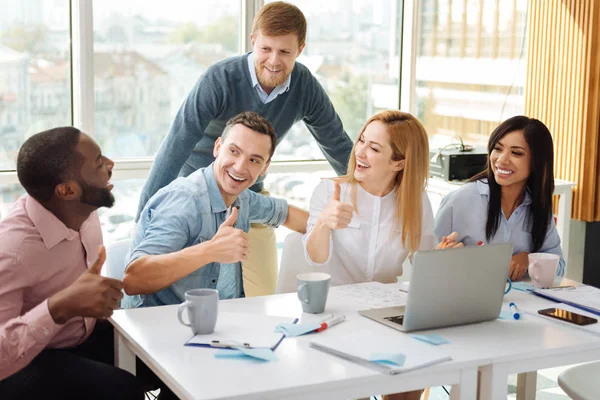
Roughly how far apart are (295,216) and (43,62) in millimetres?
1679

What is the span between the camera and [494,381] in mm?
1796

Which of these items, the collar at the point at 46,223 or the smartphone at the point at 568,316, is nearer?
the collar at the point at 46,223

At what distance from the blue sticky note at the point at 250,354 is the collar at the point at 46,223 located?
524mm

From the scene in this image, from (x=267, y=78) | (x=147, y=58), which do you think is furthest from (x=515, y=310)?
(x=147, y=58)

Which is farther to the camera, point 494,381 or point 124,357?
point 124,357

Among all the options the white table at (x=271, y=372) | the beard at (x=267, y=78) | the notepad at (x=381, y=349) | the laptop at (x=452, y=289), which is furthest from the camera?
the beard at (x=267, y=78)

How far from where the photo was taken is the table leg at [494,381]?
1.80 metres

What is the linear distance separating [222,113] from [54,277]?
1342mm

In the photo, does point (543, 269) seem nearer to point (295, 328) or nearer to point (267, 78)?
point (295, 328)

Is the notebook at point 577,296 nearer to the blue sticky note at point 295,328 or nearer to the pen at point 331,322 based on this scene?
the pen at point 331,322

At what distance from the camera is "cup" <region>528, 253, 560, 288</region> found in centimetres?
241

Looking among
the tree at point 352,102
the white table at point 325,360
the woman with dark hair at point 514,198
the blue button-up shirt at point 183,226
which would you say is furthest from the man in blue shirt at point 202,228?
the tree at point 352,102

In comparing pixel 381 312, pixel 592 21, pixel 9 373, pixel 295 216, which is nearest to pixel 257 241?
pixel 295 216

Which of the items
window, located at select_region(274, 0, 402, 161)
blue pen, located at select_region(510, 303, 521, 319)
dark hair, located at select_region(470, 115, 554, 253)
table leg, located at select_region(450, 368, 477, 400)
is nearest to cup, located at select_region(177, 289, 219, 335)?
table leg, located at select_region(450, 368, 477, 400)
